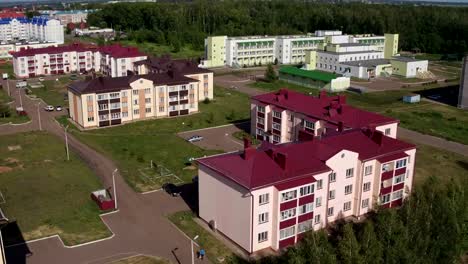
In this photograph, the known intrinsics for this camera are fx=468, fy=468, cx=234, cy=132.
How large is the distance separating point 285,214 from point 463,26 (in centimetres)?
12688

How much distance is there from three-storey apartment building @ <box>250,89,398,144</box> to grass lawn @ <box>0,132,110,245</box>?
18493mm

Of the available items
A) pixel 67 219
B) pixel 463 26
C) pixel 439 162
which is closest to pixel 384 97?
pixel 439 162

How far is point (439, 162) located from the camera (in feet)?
156

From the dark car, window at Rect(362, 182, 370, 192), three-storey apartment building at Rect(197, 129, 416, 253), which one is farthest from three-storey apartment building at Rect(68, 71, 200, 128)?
window at Rect(362, 182, 370, 192)

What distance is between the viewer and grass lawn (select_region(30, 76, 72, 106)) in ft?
240

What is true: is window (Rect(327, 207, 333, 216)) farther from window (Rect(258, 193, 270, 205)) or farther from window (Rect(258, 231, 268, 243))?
window (Rect(258, 193, 270, 205))

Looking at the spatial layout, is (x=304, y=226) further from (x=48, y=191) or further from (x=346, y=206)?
(x=48, y=191)

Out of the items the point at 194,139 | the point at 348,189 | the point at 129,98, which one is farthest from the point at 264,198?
the point at 129,98

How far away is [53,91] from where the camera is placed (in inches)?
3172

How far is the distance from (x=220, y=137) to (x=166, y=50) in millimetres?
81466

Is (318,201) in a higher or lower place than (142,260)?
higher

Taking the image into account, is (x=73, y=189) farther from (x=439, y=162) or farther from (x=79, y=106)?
(x=439, y=162)

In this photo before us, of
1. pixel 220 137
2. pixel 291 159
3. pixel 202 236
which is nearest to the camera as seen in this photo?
pixel 291 159

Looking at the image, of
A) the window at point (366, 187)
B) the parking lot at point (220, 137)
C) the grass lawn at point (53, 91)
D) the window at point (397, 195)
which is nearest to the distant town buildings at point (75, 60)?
the grass lawn at point (53, 91)
